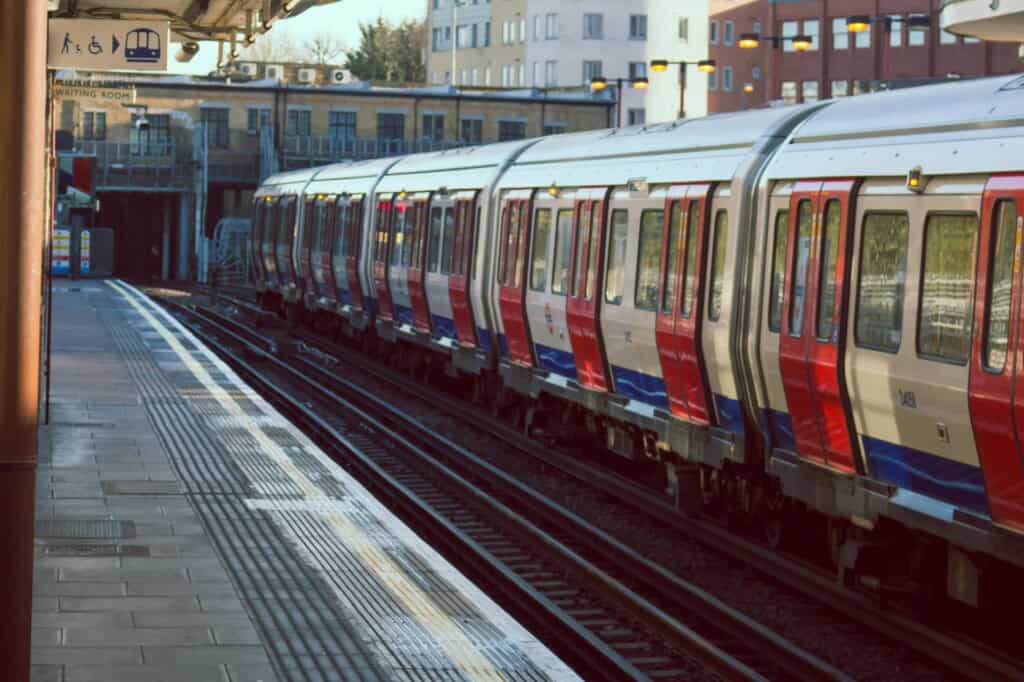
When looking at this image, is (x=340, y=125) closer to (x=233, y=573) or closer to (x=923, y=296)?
(x=233, y=573)

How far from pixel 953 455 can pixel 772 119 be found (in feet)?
15.7

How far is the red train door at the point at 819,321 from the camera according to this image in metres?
12.8

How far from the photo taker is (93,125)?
72.3 metres

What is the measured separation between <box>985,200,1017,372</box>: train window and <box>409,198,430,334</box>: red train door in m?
18.5

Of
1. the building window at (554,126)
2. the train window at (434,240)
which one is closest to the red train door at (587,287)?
the train window at (434,240)

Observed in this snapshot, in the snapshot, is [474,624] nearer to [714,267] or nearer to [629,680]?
[629,680]

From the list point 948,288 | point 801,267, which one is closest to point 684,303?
point 801,267

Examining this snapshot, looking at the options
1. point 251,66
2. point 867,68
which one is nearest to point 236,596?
point 251,66

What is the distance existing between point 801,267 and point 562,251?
7.29 metres

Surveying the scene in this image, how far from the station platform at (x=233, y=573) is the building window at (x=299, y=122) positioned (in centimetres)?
5532

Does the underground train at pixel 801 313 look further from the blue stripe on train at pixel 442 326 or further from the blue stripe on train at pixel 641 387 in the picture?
the blue stripe on train at pixel 442 326

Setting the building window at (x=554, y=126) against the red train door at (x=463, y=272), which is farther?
the building window at (x=554, y=126)

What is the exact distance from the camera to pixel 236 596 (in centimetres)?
1102

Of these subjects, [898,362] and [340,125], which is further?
[340,125]
